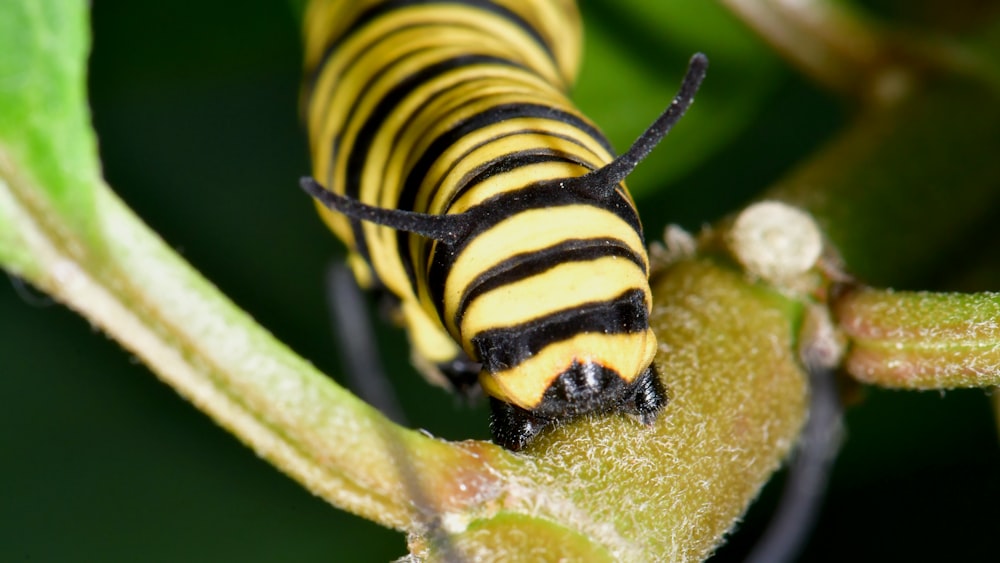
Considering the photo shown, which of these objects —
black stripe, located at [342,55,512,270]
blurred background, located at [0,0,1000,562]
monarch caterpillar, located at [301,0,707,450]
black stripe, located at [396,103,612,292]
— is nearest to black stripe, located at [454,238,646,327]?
monarch caterpillar, located at [301,0,707,450]

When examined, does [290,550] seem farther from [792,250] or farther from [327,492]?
[792,250]

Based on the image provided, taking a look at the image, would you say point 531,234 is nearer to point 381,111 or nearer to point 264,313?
point 381,111

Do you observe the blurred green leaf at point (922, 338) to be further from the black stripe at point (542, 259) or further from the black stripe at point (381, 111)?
the black stripe at point (381, 111)

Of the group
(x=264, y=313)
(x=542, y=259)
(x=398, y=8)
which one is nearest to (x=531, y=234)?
(x=542, y=259)

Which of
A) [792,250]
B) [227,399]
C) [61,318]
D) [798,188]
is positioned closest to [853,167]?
[798,188]

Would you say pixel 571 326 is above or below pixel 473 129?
below

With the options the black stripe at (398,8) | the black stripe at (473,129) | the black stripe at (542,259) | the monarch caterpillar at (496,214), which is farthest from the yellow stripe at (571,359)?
the black stripe at (398,8)
